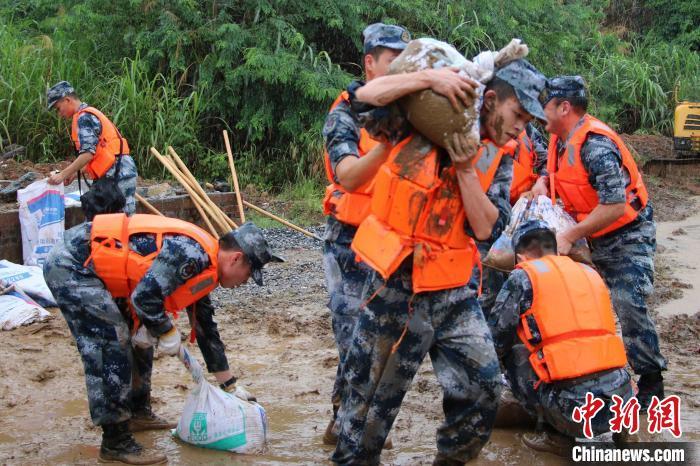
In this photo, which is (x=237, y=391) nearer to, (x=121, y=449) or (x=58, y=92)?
(x=121, y=449)

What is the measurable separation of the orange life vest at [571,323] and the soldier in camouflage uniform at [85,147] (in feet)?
16.9

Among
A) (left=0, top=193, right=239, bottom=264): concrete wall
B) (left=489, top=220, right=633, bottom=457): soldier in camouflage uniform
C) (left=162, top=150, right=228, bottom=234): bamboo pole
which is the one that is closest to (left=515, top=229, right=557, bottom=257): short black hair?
(left=489, top=220, right=633, bottom=457): soldier in camouflage uniform

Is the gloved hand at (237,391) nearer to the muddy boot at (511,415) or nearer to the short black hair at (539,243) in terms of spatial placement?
the muddy boot at (511,415)

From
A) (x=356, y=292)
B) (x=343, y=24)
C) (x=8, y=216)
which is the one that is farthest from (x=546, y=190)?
(x=343, y=24)

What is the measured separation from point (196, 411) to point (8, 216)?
15.6 feet

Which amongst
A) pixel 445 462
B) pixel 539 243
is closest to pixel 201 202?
pixel 539 243

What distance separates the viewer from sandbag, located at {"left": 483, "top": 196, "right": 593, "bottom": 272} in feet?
15.9

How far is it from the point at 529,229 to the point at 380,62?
1.24 metres

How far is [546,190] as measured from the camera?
201 inches

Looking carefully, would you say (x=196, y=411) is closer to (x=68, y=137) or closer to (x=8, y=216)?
(x=8, y=216)

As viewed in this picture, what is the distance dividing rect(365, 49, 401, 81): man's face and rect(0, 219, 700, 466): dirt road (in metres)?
1.98

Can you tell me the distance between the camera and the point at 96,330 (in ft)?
13.7

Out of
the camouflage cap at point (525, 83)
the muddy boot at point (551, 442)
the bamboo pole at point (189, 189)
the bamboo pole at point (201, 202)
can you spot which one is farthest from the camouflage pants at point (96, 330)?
the bamboo pole at point (189, 189)

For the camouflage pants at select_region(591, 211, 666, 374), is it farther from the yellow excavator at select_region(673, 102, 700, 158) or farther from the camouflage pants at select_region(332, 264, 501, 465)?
the yellow excavator at select_region(673, 102, 700, 158)
